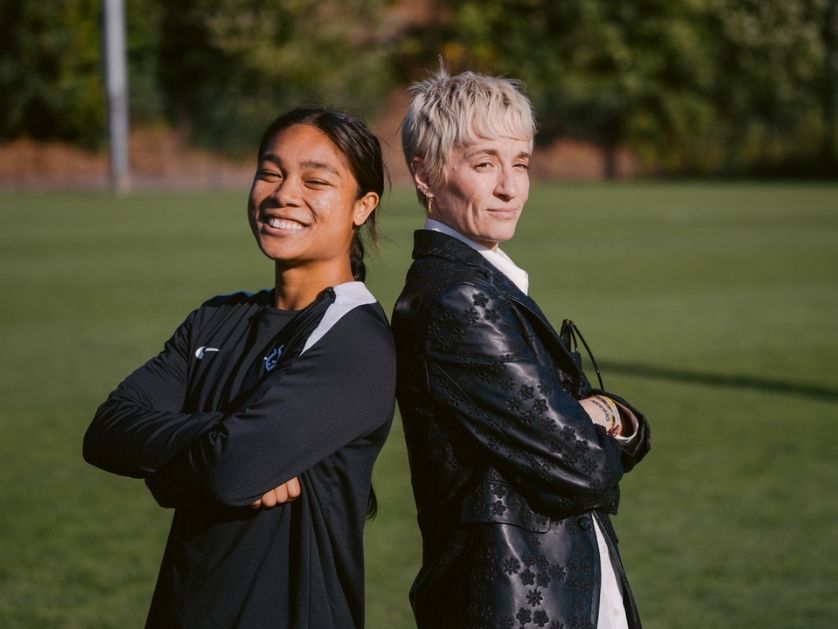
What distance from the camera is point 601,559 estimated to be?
256cm

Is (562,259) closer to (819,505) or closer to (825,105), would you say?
(819,505)

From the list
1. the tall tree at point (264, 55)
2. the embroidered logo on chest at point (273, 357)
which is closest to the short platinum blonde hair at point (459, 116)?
the embroidered logo on chest at point (273, 357)

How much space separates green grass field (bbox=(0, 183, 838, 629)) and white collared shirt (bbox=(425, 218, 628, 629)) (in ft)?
2.42

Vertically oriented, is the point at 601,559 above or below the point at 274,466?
below

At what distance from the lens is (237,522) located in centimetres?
244

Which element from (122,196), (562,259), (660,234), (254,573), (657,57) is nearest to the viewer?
(254,573)

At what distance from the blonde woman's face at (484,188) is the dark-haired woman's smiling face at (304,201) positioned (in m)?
0.22

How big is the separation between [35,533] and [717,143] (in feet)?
139

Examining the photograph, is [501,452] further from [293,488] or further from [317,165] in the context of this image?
[317,165]

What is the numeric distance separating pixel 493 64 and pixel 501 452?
148 ft

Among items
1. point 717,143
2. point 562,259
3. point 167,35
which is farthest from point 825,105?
point 562,259

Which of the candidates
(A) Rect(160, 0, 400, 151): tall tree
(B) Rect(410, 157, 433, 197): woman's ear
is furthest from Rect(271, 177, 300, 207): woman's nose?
(A) Rect(160, 0, 400, 151): tall tree

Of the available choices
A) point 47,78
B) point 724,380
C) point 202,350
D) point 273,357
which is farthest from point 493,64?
point 273,357

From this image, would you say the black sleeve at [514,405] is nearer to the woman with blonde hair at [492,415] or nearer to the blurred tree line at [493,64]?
the woman with blonde hair at [492,415]
